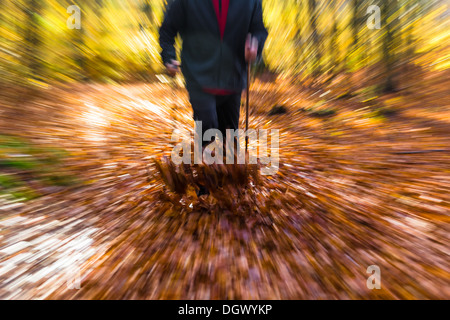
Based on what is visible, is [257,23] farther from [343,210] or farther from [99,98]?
[99,98]

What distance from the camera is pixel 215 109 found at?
2.68 m

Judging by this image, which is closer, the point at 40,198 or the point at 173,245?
the point at 173,245

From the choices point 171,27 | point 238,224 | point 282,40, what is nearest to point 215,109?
point 171,27

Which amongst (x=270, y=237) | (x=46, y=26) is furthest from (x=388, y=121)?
(x=46, y=26)

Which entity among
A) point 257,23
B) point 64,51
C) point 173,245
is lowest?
point 173,245

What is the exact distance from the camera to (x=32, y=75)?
477 cm

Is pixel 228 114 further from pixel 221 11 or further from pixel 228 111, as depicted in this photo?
pixel 221 11

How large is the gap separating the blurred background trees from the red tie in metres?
2.45

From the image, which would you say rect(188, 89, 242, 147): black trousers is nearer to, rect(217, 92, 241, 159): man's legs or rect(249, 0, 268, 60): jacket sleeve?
rect(217, 92, 241, 159): man's legs

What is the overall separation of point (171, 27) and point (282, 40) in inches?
279

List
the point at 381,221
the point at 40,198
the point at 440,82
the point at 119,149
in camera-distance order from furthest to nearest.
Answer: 1. the point at 440,82
2. the point at 119,149
3. the point at 40,198
4. the point at 381,221

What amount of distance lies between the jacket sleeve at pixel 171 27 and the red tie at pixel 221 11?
1.07ft

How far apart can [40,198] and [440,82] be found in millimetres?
6780
